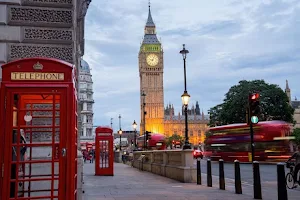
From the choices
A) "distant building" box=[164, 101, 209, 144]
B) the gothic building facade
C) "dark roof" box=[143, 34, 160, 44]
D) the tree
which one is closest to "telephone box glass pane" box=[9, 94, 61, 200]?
the tree

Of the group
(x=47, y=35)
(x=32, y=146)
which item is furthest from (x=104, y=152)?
(x=32, y=146)

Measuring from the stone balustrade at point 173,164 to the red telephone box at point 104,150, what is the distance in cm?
271

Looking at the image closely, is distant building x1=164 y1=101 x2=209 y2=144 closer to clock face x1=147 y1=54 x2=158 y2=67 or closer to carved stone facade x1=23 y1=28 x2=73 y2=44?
clock face x1=147 y1=54 x2=158 y2=67

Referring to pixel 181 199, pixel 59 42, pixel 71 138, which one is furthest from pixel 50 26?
pixel 181 199

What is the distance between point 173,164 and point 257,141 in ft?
49.2

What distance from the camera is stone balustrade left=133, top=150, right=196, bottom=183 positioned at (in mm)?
16125

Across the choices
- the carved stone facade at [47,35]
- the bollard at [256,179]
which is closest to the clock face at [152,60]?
the bollard at [256,179]

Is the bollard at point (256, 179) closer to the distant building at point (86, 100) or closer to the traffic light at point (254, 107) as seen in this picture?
the traffic light at point (254, 107)

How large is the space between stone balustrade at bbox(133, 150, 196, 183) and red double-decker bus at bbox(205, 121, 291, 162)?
34.2 feet

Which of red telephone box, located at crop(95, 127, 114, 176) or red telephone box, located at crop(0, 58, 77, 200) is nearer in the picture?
red telephone box, located at crop(0, 58, 77, 200)

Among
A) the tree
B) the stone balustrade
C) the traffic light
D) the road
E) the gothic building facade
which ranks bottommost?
the road

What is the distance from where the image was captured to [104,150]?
68.5 ft

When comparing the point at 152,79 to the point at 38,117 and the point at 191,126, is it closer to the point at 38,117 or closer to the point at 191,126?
the point at 191,126

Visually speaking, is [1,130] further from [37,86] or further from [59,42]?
[59,42]
